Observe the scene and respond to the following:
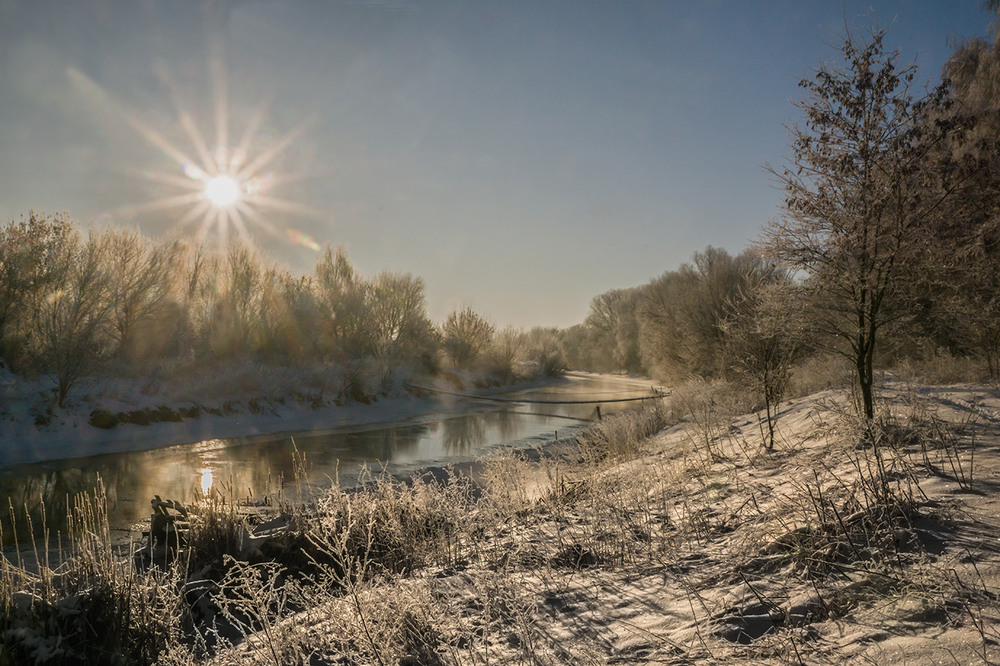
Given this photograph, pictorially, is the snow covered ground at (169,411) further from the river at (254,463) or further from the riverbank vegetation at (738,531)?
the riverbank vegetation at (738,531)

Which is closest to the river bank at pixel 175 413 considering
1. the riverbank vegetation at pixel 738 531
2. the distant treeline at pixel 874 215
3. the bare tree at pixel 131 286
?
the bare tree at pixel 131 286

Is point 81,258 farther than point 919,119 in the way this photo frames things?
Yes

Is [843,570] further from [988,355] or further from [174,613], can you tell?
[988,355]

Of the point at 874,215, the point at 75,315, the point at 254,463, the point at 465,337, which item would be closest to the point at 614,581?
the point at 874,215

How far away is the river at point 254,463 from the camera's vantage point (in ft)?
29.9

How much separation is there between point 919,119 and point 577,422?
56.1 feet

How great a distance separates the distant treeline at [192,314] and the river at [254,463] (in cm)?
509

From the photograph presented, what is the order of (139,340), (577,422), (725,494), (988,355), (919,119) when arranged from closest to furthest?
1. (725,494)
2. (919,119)
3. (988,355)
4. (139,340)
5. (577,422)

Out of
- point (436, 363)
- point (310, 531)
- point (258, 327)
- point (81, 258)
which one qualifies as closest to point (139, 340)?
point (81, 258)

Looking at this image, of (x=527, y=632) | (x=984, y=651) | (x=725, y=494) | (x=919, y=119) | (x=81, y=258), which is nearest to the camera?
(x=984, y=651)

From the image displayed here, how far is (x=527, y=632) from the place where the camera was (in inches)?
120

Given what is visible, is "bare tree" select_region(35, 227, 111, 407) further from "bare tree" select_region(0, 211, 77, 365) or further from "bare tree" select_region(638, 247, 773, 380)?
"bare tree" select_region(638, 247, 773, 380)

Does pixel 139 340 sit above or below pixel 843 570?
above

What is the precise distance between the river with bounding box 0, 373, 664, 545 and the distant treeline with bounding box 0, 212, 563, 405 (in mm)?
5095
